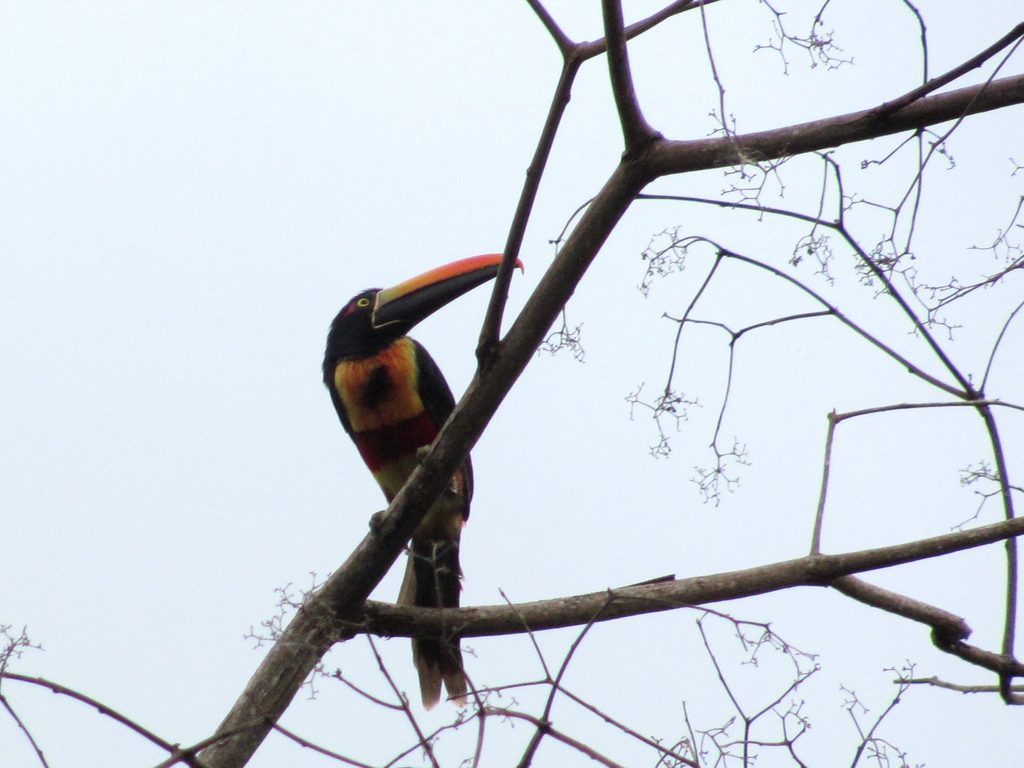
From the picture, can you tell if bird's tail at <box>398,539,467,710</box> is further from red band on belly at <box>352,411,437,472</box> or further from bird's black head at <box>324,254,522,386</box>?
bird's black head at <box>324,254,522,386</box>

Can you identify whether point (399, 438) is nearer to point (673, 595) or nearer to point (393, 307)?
point (393, 307)

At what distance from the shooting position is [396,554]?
12.5 feet

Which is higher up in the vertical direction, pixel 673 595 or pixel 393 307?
pixel 393 307

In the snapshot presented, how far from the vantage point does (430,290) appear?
5.70 m

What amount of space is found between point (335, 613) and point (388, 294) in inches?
98.8

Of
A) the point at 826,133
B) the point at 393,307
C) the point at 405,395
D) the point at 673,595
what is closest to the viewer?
the point at 826,133

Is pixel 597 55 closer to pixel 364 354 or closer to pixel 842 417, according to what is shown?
pixel 842 417

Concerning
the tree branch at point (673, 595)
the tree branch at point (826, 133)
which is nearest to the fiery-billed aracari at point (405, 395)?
the tree branch at point (673, 595)

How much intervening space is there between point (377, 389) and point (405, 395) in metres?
0.14

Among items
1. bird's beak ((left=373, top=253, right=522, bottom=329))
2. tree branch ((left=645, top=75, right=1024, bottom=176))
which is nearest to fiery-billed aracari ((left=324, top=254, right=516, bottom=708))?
bird's beak ((left=373, top=253, right=522, bottom=329))

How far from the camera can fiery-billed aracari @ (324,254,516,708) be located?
5.58 metres

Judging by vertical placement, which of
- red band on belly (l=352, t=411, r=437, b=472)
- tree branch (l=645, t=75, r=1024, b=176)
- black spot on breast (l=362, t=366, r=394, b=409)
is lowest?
tree branch (l=645, t=75, r=1024, b=176)

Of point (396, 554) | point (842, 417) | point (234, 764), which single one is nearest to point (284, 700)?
point (234, 764)

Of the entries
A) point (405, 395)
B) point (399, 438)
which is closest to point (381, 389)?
point (405, 395)
